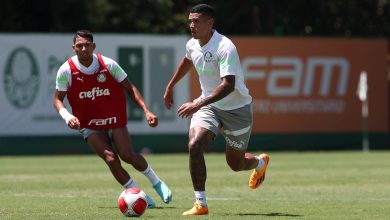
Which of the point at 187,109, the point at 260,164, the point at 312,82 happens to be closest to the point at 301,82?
Answer: the point at 312,82

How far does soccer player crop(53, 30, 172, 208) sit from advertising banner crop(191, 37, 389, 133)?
1926 cm

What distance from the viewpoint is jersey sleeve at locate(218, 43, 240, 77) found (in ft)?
39.5

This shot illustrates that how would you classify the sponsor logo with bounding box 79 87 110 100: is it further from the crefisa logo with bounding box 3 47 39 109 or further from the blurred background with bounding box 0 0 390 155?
the crefisa logo with bounding box 3 47 39 109

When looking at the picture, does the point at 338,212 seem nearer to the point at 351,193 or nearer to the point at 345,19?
the point at 351,193

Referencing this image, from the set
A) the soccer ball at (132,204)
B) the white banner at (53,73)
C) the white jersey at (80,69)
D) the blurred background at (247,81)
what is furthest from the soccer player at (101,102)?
the blurred background at (247,81)

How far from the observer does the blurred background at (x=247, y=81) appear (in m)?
31.0

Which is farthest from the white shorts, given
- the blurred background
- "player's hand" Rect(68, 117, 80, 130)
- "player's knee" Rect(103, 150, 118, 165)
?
the blurred background

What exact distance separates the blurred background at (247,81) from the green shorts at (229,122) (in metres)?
18.7

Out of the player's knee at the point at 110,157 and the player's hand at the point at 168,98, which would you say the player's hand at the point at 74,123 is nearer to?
the player's knee at the point at 110,157

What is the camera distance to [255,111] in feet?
108

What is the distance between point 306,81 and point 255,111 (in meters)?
2.12

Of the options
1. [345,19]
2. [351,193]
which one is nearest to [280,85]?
[345,19]

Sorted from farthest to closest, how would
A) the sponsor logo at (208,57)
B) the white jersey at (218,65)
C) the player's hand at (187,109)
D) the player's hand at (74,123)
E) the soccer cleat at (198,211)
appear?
the player's hand at (74,123) → the sponsor logo at (208,57) → the white jersey at (218,65) → the soccer cleat at (198,211) → the player's hand at (187,109)

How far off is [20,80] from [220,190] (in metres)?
15.3
